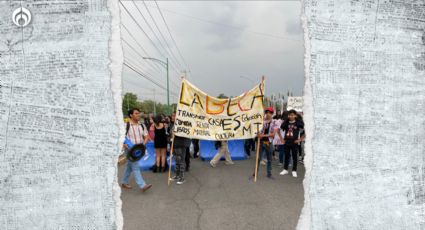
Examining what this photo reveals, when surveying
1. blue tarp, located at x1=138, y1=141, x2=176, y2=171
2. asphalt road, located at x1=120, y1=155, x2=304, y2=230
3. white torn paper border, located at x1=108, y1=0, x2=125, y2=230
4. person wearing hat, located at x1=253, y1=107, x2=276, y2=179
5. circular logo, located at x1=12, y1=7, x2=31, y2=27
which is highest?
circular logo, located at x1=12, y1=7, x2=31, y2=27

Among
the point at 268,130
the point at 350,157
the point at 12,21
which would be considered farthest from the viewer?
the point at 268,130

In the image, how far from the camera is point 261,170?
6.59m

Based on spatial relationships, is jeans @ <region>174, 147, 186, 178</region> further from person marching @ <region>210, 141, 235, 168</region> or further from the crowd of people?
person marching @ <region>210, 141, 235, 168</region>

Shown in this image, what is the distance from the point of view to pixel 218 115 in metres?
5.66

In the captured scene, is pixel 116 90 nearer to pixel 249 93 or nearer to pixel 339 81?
pixel 339 81

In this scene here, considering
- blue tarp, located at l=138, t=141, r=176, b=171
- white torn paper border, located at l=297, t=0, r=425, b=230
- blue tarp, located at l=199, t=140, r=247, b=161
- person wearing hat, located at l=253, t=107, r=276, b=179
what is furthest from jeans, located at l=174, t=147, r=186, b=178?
white torn paper border, located at l=297, t=0, r=425, b=230

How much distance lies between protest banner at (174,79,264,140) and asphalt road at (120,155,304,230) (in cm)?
114

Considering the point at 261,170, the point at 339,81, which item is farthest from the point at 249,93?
the point at 339,81

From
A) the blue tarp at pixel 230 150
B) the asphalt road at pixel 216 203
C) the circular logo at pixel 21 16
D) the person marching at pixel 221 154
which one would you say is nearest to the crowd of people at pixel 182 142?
the person marching at pixel 221 154

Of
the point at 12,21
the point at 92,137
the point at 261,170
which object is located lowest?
the point at 261,170

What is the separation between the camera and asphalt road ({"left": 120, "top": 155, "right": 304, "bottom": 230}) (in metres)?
3.34

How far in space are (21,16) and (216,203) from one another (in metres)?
3.69

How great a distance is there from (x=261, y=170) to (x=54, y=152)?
5.84m

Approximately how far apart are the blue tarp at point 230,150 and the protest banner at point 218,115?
2.82 metres
